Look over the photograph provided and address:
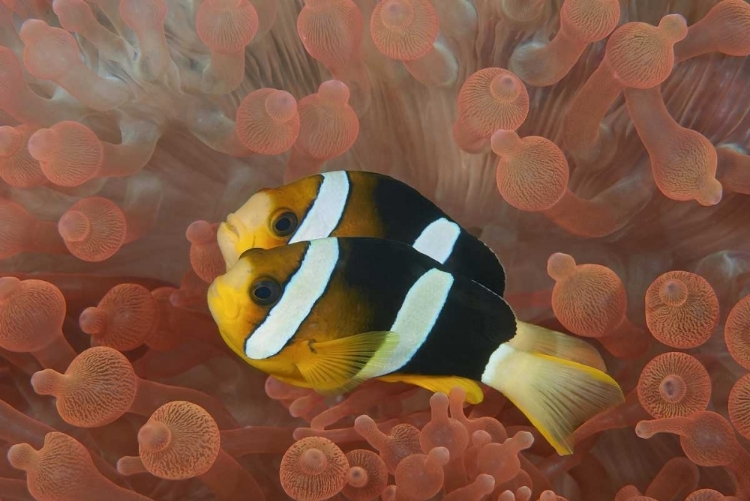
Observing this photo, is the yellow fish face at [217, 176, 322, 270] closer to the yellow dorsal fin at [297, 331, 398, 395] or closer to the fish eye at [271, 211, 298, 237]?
the fish eye at [271, 211, 298, 237]

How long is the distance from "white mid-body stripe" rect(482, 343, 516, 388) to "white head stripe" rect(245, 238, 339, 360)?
193 mm

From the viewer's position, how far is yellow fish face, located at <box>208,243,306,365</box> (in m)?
0.73

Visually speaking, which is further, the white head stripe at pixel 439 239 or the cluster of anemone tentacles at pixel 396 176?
the white head stripe at pixel 439 239

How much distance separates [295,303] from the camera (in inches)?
29.2

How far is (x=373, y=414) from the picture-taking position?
3.10 ft

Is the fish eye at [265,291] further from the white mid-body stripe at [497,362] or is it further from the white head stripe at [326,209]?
the white mid-body stripe at [497,362]

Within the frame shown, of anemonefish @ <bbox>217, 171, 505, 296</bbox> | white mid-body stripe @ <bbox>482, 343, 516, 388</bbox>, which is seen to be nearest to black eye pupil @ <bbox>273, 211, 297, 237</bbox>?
anemonefish @ <bbox>217, 171, 505, 296</bbox>

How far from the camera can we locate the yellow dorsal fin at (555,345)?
0.81 m

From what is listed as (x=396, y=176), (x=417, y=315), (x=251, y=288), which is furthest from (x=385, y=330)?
(x=396, y=176)

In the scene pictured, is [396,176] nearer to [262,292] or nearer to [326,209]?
[326,209]

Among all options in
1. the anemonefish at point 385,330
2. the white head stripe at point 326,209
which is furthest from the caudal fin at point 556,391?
the white head stripe at point 326,209

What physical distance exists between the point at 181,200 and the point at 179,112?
0.13 metres

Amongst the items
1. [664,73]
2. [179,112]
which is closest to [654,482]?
[664,73]

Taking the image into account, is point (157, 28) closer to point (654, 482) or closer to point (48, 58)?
point (48, 58)
